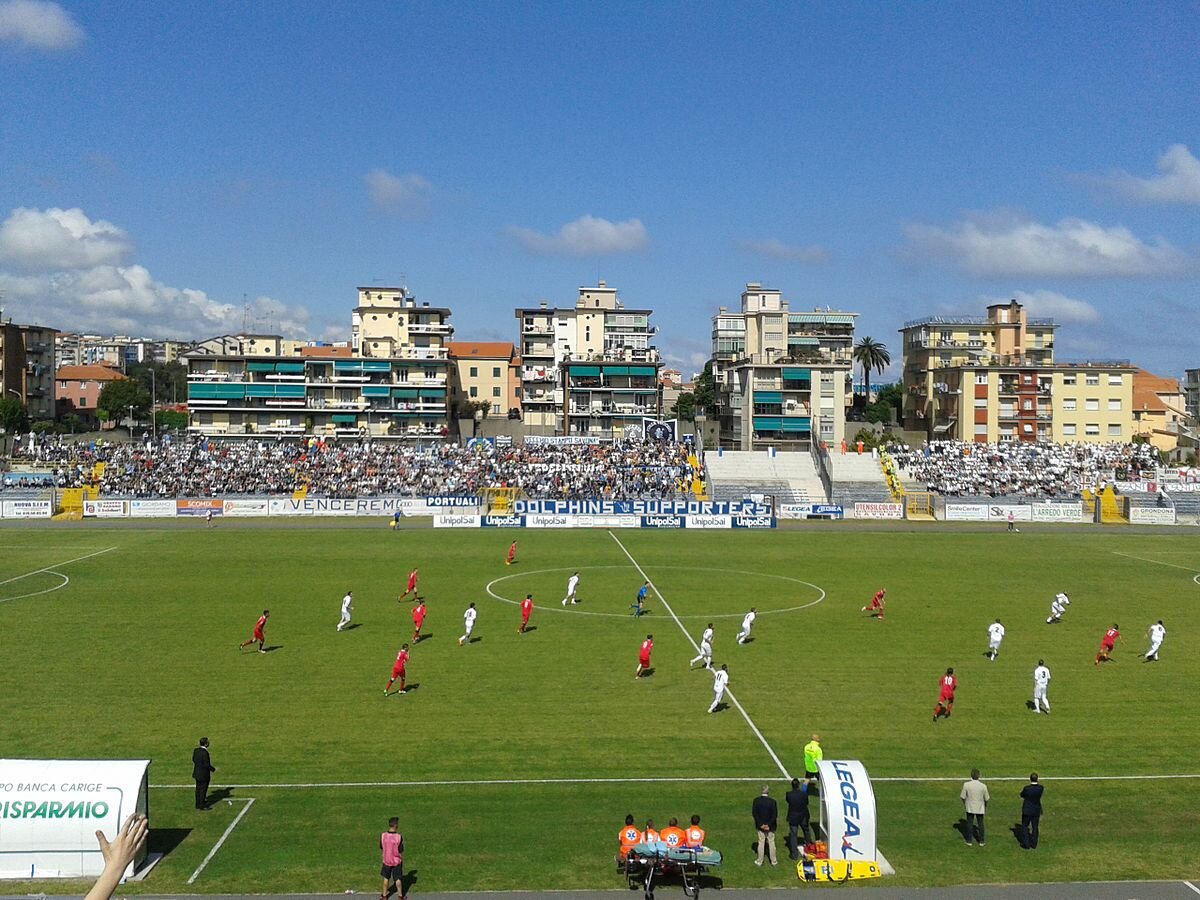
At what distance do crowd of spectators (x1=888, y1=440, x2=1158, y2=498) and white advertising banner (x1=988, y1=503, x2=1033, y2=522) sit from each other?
5.91m

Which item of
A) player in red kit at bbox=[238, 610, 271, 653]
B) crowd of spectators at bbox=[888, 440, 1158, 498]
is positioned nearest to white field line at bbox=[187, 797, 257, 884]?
player in red kit at bbox=[238, 610, 271, 653]

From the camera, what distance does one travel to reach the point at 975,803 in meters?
17.7

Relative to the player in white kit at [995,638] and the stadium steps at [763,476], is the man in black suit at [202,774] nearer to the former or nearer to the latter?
the player in white kit at [995,638]

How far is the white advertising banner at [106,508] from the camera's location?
72625mm

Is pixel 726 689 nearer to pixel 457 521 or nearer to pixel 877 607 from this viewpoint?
pixel 877 607

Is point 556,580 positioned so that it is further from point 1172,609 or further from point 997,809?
point 997,809

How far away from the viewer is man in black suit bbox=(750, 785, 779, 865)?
16812 millimetres

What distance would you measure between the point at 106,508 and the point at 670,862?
67.1 meters

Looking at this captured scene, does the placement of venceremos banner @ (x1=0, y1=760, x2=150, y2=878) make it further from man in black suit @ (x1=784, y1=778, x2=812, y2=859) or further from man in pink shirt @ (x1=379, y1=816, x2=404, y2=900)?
man in black suit @ (x1=784, y1=778, x2=812, y2=859)

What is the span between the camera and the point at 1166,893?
15555 mm

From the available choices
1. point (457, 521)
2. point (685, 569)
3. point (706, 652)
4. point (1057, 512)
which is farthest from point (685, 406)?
point (706, 652)

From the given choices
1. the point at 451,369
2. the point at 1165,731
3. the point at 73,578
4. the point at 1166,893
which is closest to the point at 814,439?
the point at 451,369

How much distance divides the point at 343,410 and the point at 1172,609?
87.2 metres

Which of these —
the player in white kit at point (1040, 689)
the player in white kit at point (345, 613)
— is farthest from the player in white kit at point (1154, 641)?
the player in white kit at point (345, 613)
